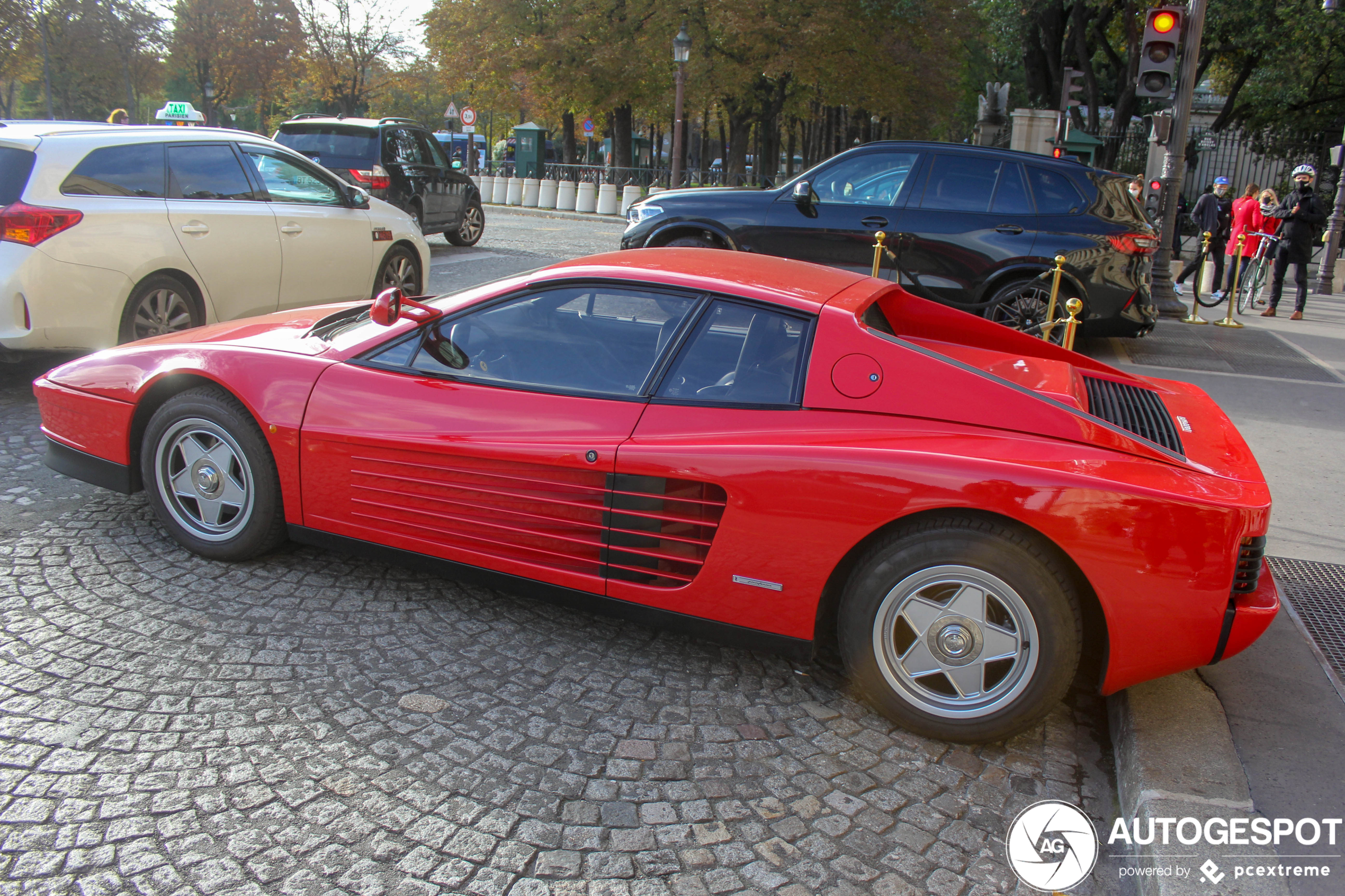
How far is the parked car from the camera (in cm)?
571

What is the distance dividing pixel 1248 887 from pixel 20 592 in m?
4.05

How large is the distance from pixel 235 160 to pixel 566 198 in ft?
72.6

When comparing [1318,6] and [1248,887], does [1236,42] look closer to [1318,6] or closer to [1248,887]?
[1318,6]

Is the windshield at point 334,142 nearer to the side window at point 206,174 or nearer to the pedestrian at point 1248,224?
the side window at point 206,174

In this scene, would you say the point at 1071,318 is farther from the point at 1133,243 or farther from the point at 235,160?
the point at 235,160

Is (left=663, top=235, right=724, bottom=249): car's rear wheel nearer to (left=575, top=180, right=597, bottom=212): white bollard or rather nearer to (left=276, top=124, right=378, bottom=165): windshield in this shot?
(left=276, top=124, right=378, bottom=165): windshield

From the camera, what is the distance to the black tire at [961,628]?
275cm

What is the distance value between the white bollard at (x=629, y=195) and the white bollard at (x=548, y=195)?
7.62 ft

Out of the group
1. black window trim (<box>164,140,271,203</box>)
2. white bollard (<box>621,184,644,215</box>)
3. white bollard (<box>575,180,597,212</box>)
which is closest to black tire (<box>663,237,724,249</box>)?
black window trim (<box>164,140,271,203</box>)

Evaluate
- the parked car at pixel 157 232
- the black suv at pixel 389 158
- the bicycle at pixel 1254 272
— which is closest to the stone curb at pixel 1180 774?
the parked car at pixel 157 232

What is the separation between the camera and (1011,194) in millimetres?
8602

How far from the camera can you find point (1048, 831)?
8.59ft

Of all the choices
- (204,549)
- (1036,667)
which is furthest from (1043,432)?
(204,549)

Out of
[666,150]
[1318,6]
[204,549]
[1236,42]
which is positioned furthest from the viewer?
[666,150]
